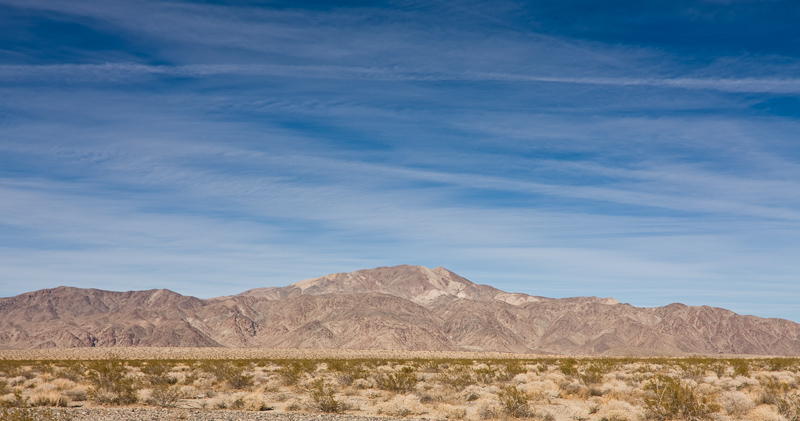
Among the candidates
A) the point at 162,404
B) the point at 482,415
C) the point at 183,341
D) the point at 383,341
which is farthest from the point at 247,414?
the point at 183,341

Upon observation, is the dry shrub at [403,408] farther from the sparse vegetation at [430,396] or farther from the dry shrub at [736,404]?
the dry shrub at [736,404]

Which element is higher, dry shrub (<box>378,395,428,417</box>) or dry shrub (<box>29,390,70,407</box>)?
dry shrub (<box>29,390,70,407</box>)

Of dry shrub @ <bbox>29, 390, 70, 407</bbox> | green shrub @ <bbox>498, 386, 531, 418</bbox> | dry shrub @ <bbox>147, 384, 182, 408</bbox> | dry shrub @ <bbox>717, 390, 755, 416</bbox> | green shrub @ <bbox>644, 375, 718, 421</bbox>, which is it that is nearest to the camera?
green shrub @ <bbox>644, 375, 718, 421</bbox>

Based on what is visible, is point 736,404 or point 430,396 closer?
point 736,404

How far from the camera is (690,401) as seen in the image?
2145cm

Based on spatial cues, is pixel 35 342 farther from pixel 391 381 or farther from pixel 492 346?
pixel 391 381

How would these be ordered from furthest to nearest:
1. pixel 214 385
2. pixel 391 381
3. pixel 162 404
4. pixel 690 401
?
pixel 214 385
pixel 391 381
pixel 162 404
pixel 690 401

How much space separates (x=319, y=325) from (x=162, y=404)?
178 m

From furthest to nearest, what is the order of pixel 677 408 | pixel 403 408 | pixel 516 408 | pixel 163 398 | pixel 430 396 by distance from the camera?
pixel 430 396
pixel 163 398
pixel 403 408
pixel 516 408
pixel 677 408

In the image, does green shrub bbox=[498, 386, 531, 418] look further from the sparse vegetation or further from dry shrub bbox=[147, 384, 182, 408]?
dry shrub bbox=[147, 384, 182, 408]

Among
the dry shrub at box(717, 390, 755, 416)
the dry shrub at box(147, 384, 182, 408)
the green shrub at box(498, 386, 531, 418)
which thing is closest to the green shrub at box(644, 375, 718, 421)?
the dry shrub at box(717, 390, 755, 416)

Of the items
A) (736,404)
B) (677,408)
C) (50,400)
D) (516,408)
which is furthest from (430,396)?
(50,400)

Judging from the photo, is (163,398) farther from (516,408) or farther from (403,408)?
(516,408)

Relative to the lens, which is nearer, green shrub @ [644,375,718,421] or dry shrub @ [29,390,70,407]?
green shrub @ [644,375,718,421]
